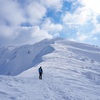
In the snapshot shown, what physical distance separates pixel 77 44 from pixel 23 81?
14039 centimetres

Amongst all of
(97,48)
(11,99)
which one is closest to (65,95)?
(11,99)

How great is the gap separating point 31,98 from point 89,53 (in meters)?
120

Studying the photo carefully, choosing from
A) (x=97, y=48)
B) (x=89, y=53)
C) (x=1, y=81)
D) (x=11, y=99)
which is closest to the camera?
(x=11, y=99)

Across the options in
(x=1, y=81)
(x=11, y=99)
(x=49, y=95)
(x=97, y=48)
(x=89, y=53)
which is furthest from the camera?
(x=97, y=48)

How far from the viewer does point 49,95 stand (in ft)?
92.3

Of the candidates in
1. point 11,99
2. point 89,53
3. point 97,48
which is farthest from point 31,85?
point 97,48

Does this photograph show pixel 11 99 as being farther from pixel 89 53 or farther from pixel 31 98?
pixel 89 53

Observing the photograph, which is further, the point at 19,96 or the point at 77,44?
the point at 77,44

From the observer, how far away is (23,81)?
33688mm

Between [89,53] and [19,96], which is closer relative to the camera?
[19,96]

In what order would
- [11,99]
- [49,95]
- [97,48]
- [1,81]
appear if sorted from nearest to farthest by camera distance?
[11,99] → [49,95] → [1,81] → [97,48]

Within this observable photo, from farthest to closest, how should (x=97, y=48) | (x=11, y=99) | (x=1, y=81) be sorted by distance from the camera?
(x=97, y=48) → (x=1, y=81) → (x=11, y=99)

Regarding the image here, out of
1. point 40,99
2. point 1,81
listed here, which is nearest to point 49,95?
point 40,99

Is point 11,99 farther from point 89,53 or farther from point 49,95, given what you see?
point 89,53
